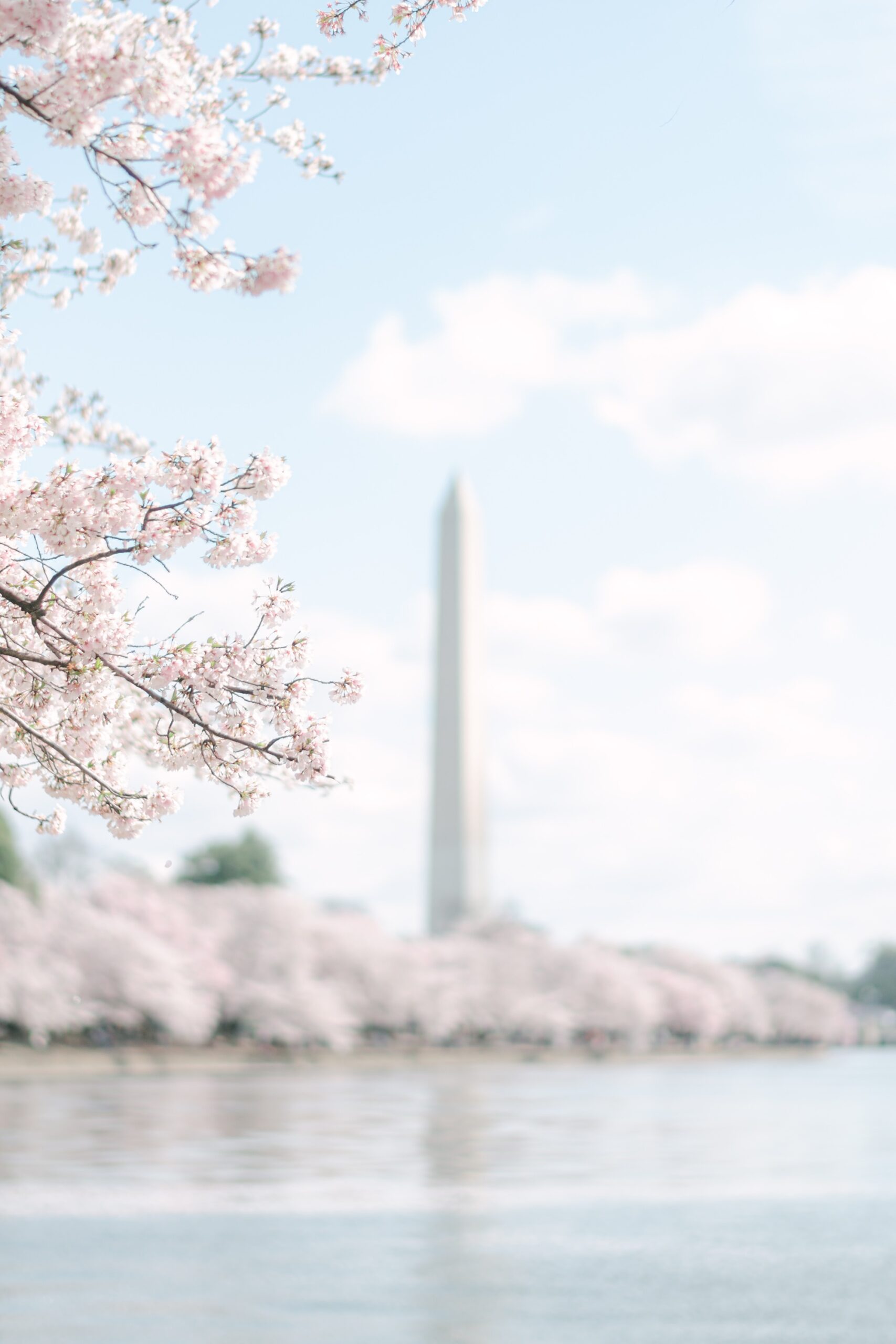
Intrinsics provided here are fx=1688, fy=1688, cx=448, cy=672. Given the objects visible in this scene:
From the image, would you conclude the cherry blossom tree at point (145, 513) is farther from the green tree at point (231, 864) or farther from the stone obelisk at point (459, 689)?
the green tree at point (231, 864)

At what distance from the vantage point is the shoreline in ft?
153

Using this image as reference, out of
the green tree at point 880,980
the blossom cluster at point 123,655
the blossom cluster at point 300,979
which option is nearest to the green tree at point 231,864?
the blossom cluster at point 300,979

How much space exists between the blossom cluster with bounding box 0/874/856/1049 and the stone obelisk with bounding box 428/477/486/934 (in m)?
7.43

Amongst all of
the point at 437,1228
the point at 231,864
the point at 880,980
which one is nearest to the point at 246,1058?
the point at 231,864

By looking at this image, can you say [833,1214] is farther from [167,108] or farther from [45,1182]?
[167,108]

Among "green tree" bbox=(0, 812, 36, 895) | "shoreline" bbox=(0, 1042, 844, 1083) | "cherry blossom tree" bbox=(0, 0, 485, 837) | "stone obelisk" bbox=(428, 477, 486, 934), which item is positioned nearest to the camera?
"cherry blossom tree" bbox=(0, 0, 485, 837)

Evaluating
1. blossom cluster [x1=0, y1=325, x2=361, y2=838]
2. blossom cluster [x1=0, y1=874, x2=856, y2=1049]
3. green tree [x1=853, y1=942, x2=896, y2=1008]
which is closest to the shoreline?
blossom cluster [x1=0, y1=874, x2=856, y2=1049]

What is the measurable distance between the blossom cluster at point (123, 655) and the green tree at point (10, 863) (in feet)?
159

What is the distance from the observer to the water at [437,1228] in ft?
33.8

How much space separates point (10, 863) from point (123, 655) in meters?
50.7

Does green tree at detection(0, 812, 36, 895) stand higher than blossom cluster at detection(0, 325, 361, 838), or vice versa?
green tree at detection(0, 812, 36, 895)

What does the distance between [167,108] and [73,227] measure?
233 cm

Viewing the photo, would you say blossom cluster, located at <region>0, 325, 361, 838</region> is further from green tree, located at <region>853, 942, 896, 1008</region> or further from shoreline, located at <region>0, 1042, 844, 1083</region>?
green tree, located at <region>853, 942, 896, 1008</region>

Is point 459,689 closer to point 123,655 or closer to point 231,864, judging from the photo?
point 231,864
